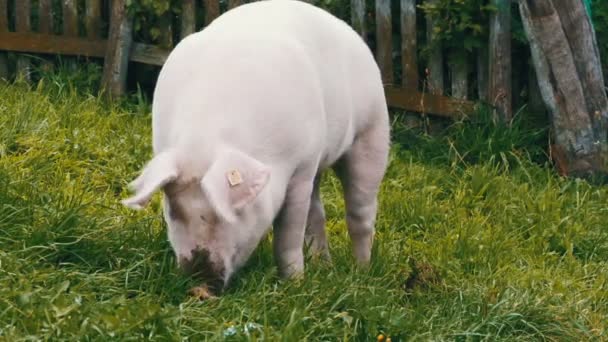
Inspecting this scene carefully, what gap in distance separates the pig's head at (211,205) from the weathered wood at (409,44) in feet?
12.2

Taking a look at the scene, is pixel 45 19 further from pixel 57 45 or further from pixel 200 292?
pixel 200 292

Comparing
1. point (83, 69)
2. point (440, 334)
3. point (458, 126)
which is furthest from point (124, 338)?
point (83, 69)

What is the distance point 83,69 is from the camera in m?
8.80

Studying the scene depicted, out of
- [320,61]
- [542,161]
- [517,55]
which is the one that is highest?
[320,61]

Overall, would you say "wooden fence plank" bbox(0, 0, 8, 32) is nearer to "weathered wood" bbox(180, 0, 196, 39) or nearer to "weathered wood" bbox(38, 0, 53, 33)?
"weathered wood" bbox(38, 0, 53, 33)

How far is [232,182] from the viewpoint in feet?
14.2

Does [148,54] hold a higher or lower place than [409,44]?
lower

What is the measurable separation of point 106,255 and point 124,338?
95cm

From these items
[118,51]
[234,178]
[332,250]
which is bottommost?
[332,250]

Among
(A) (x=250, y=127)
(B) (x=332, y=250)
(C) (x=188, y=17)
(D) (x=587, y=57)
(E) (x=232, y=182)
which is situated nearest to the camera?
(E) (x=232, y=182)

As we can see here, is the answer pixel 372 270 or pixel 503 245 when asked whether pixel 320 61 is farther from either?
pixel 503 245

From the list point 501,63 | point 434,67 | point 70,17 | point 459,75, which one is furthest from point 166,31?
point 501,63

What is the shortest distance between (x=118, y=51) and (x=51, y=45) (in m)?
0.50

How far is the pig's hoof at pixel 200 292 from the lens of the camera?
183 inches
